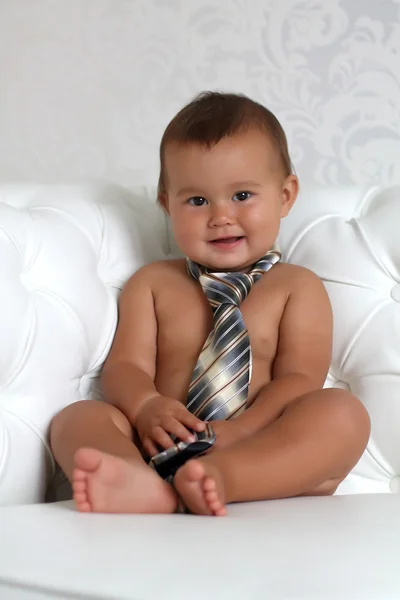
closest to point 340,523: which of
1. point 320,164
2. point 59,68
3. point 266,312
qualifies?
point 266,312

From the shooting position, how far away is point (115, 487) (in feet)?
2.80

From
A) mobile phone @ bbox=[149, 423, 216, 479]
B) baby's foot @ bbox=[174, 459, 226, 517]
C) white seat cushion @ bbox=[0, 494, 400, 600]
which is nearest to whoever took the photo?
white seat cushion @ bbox=[0, 494, 400, 600]

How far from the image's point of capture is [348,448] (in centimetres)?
99

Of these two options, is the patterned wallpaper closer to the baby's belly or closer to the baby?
the baby

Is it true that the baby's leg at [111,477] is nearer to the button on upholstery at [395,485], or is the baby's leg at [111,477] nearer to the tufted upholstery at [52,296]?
the tufted upholstery at [52,296]

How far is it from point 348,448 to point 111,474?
1.09 ft

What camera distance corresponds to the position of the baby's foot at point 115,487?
837 mm

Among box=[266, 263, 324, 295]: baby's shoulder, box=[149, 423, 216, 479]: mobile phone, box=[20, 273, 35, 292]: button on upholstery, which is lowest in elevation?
box=[149, 423, 216, 479]: mobile phone

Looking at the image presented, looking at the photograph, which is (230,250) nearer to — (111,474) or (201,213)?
(201,213)

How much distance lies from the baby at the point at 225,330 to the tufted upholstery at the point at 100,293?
46 mm

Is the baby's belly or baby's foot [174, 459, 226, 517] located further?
the baby's belly

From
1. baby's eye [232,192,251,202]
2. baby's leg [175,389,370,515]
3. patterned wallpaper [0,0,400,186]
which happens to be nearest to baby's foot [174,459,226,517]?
baby's leg [175,389,370,515]

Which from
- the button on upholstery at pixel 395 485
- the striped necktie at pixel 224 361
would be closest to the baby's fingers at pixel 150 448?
the striped necktie at pixel 224 361

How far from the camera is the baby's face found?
46.8 inches
